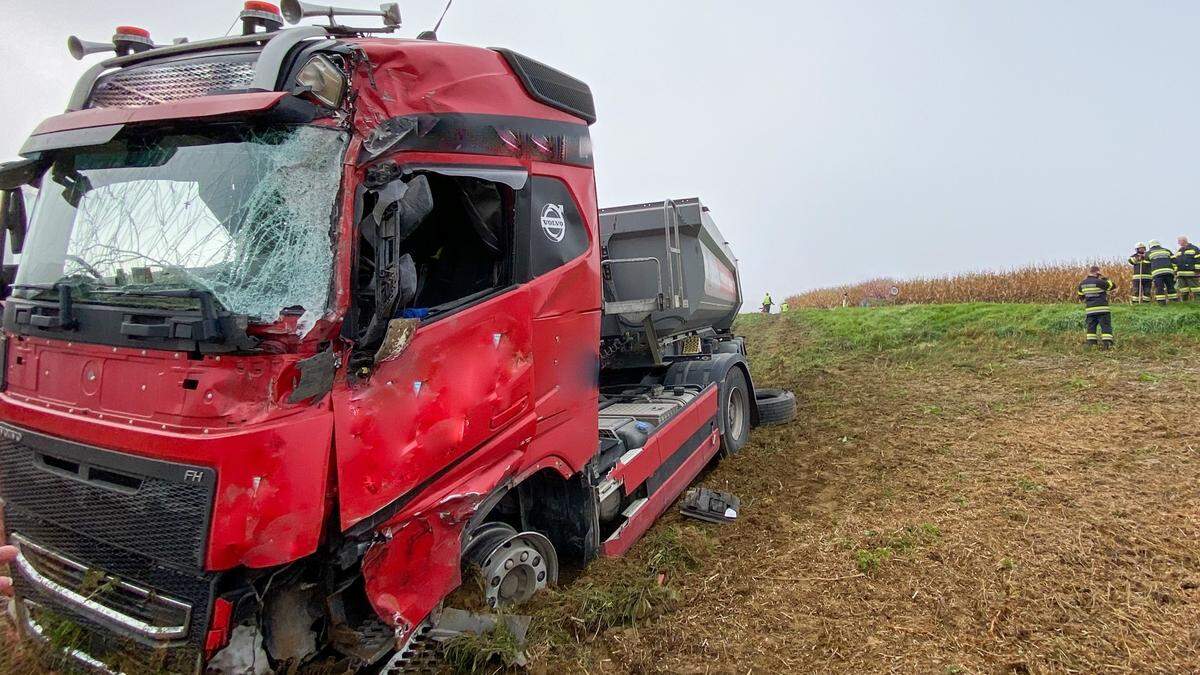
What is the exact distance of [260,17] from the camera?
2945 mm

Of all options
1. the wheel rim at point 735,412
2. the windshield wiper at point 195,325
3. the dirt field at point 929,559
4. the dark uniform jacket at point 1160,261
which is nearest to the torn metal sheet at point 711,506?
the dirt field at point 929,559

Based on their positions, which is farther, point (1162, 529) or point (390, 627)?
point (1162, 529)

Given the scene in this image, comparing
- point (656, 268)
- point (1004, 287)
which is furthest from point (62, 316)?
point (1004, 287)

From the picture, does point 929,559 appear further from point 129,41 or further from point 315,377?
point 129,41

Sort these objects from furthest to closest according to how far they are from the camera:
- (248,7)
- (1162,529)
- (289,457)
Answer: (1162,529), (248,7), (289,457)

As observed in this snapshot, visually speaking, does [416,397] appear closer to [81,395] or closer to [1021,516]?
[81,395]

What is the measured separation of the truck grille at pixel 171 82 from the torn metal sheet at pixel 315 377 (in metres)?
1.15

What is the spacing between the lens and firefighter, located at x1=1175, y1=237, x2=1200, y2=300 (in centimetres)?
1395

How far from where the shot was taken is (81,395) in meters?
2.45

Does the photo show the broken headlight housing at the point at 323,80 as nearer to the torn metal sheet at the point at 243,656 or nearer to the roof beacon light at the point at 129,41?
the roof beacon light at the point at 129,41

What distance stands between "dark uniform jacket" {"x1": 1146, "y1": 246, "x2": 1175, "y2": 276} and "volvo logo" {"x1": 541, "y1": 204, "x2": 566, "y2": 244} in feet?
53.9

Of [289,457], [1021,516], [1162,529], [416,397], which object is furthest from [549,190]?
[1162,529]

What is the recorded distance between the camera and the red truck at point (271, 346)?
2.19m

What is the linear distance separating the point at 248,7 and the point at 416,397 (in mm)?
1997
